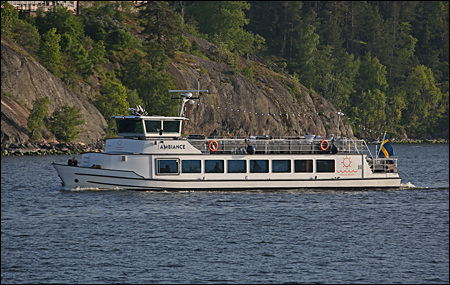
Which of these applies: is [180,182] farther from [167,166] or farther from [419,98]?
[419,98]

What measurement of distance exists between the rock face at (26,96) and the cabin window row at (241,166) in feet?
169

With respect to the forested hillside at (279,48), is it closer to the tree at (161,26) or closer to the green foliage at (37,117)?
the tree at (161,26)

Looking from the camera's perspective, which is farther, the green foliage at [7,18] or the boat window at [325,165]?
the green foliage at [7,18]

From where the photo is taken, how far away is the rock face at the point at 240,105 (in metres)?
112

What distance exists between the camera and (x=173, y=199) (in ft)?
117

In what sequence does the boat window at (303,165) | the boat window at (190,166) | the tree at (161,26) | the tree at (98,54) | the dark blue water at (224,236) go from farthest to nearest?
the tree at (161,26), the tree at (98,54), the boat window at (303,165), the boat window at (190,166), the dark blue water at (224,236)

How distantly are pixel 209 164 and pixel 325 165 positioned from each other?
8.98 meters

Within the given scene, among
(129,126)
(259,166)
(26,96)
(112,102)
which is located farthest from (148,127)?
(112,102)

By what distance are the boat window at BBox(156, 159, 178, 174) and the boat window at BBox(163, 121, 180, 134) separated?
2538 millimetres

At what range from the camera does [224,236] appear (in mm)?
27656

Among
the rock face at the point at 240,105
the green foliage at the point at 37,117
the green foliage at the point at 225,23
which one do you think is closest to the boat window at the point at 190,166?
the green foliage at the point at 37,117

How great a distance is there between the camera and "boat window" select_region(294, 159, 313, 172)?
39.8 m

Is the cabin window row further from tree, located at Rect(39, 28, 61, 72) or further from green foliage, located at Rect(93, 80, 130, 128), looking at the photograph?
tree, located at Rect(39, 28, 61, 72)

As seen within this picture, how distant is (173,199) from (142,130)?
235 inches
